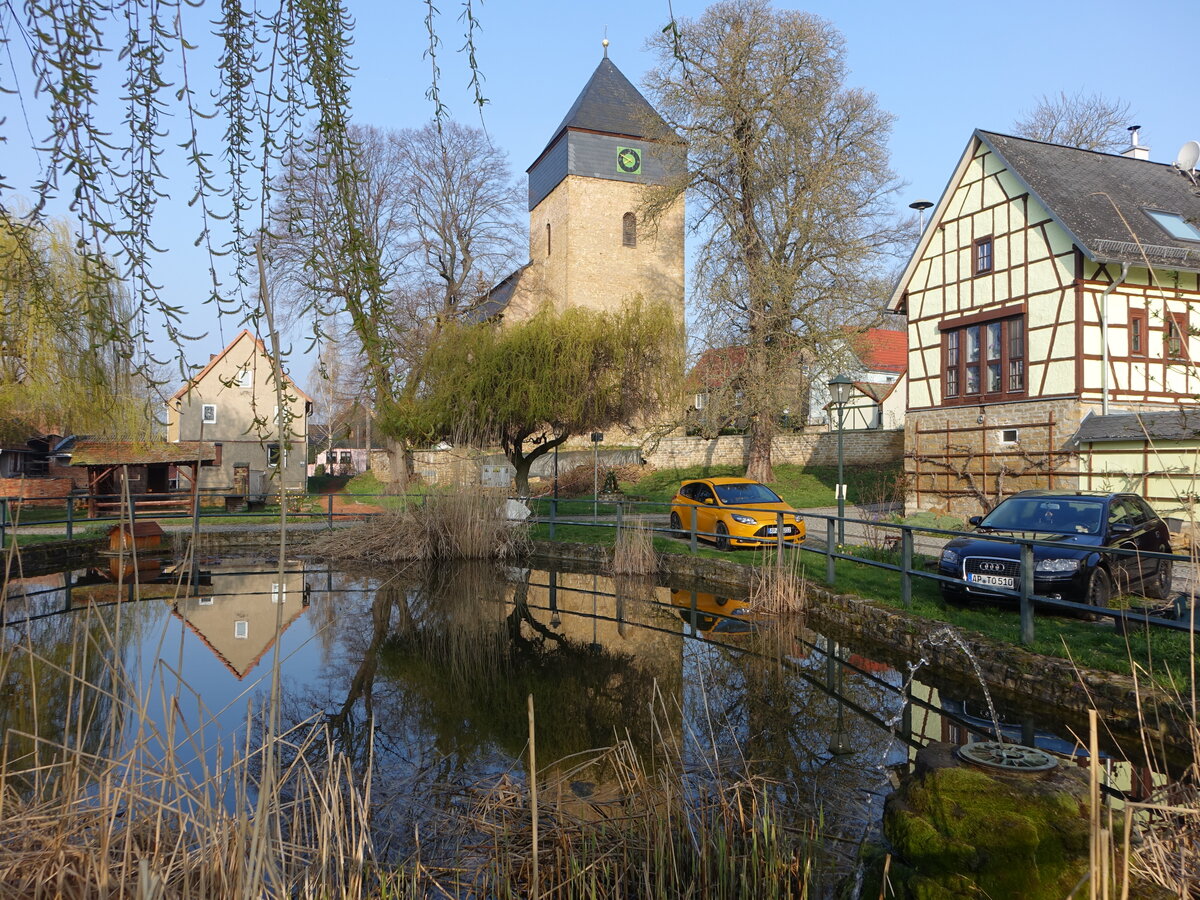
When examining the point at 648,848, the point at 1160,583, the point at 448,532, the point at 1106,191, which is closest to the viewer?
the point at 648,848

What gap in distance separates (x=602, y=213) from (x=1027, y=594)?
36.4 m

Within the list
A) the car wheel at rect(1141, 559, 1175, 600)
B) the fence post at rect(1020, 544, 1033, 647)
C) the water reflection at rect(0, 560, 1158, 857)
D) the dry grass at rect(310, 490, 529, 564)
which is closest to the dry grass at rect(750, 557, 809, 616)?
the water reflection at rect(0, 560, 1158, 857)

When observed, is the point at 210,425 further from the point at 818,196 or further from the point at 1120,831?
the point at 1120,831

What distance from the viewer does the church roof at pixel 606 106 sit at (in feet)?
132

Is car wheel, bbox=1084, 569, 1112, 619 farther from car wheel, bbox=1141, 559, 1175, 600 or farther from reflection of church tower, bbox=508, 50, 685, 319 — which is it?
reflection of church tower, bbox=508, 50, 685, 319

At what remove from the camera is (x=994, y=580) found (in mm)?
8414

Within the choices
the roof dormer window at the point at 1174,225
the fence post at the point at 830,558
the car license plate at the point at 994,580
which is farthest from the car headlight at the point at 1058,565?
the roof dormer window at the point at 1174,225

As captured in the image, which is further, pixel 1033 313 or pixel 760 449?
pixel 760 449

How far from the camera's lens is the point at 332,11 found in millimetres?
2020

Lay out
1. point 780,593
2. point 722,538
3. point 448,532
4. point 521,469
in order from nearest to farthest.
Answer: point 780,593, point 448,532, point 722,538, point 521,469

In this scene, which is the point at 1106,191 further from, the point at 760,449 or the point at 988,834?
the point at 988,834

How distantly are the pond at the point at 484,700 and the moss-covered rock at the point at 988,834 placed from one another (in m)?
0.66

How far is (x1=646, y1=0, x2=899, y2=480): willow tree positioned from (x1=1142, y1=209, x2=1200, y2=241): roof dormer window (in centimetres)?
725

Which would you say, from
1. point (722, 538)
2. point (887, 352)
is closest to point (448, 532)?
point (722, 538)
